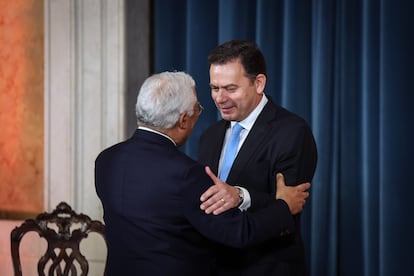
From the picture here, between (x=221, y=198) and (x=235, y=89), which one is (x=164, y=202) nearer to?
(x=221, y=198)

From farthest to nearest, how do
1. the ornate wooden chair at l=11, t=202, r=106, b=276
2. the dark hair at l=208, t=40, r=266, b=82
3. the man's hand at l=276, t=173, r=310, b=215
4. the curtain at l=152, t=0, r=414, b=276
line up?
the curtain at l=152, t=0, r=414, b=276 → the ornate wooden chair at l=11, t=202, r=106, b=276 → the dark hair at l=208, t=40, r=266, b=82 → the man's hand at l=276, t=173, r=310, b=215

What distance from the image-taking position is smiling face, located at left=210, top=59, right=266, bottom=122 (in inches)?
92.3

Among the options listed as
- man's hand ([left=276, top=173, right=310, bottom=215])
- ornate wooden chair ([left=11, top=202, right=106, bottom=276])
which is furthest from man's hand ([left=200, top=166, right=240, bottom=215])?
ornate wooden chair ([left=11, top=202, right=106, bottom=276])

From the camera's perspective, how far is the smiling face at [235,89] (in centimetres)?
234

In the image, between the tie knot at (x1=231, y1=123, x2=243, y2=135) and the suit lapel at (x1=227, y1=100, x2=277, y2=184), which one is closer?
the suit lapel at (x1=227, y1=100, x2=277, y2=184)

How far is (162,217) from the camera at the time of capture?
1.84 m

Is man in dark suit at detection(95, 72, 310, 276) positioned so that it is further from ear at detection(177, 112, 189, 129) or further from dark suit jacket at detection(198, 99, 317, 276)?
dark suit jacket at detection(198, 99, 317, 276)

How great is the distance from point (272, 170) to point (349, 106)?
3.94ft

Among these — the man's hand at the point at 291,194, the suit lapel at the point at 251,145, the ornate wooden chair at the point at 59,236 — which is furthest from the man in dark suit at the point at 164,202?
the ornate wooden chair at the point at 59,236

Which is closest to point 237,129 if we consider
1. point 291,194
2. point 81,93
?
point 291,194

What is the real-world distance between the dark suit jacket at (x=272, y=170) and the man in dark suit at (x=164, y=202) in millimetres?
228

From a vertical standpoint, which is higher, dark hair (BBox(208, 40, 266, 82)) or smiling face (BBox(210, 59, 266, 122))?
dark hair (BBox(208, 40, 266, 82))

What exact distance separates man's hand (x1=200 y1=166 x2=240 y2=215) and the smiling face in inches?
20.7

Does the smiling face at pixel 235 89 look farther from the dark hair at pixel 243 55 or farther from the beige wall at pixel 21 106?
the beige wall at pixel 21 106
